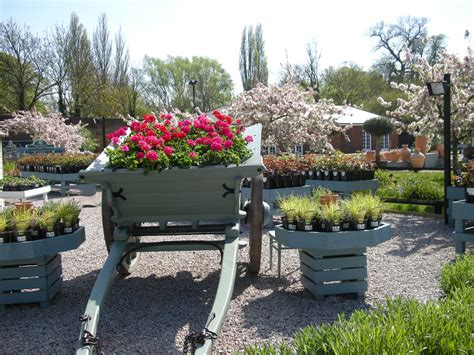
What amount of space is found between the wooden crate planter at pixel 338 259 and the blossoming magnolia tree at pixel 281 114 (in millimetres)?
10313

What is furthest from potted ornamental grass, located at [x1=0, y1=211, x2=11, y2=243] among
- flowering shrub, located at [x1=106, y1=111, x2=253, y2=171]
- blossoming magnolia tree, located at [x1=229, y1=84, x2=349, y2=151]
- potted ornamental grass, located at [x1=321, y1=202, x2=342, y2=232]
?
blossoming magnolia tree, located at [x1=229, y1=84, x2=349, y2=151]

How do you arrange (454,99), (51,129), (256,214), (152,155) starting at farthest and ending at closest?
(51,129)
(454,99)
(256,214)
(152,155)

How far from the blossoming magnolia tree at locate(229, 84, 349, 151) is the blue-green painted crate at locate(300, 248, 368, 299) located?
33.9 ft

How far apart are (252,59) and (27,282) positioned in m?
39.4

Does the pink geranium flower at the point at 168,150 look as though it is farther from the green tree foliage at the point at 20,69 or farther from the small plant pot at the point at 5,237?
the green tree foliage at the point at 20,69

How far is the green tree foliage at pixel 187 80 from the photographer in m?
46.9

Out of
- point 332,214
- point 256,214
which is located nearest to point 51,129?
point 256,214

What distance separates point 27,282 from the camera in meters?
4.28

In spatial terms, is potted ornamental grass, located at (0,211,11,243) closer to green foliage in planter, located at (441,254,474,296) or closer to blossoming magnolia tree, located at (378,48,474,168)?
green foliage in planter, located at (441,254,474,296)

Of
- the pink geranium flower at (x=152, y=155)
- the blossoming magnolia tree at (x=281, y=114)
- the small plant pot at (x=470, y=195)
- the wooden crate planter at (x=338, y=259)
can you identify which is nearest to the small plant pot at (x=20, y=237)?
the pink geranium flower at (x=152, y=155)

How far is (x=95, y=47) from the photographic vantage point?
117 ft

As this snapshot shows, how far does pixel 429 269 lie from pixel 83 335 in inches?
150

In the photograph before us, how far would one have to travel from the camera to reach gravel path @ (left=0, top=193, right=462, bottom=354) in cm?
362

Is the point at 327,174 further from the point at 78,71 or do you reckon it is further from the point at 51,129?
the point at 78,71
